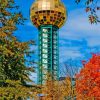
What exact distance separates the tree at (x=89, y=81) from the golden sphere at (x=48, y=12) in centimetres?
11351

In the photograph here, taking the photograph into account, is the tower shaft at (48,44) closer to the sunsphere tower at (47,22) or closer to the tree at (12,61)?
the sunsphere tower at (47,22)

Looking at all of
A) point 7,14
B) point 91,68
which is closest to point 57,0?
point 91,68

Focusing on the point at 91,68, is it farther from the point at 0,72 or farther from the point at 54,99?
the point at 0,72

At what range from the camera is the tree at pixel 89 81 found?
5044cm

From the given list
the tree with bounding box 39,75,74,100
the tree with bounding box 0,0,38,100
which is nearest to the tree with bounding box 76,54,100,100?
the tree with bounding box 39,75,74,100

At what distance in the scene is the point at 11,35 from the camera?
1107 inches

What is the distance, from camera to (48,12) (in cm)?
17925

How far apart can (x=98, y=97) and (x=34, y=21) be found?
430ft

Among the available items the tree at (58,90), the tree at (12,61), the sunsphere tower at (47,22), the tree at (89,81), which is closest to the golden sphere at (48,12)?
the sunsphere tower at (47,22)

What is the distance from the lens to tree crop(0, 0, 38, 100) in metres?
26.8

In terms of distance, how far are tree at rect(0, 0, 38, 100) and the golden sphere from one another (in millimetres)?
149983

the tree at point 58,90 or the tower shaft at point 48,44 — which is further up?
the tower shaft at point 48,44

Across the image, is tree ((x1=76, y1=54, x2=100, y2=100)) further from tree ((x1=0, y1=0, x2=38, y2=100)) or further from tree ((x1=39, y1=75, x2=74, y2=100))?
tree ((x1=0, y1=0, x2=38, y2=100))

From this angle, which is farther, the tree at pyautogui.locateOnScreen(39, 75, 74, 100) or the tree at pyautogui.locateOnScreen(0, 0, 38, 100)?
the tree at pyautogui.locateOnScreen(39, 75, 74, 100)
